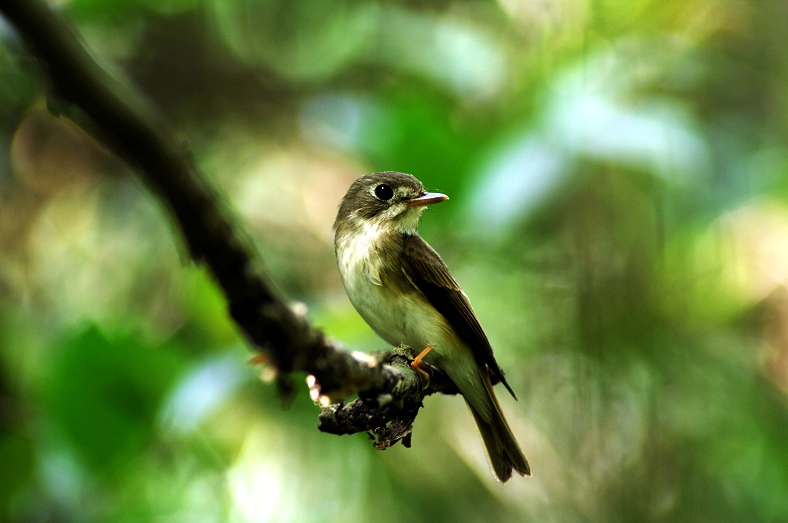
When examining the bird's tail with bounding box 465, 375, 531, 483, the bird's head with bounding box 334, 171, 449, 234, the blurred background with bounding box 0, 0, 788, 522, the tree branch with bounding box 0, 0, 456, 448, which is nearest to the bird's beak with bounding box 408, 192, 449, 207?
the bird's head with bounding box 334, 171, 449, 234

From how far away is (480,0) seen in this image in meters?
5.77

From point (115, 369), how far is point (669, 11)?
12.0ft

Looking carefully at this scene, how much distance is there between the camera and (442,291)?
304cm

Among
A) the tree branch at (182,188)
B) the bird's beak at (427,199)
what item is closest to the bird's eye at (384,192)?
the bird's beak at (427,199)

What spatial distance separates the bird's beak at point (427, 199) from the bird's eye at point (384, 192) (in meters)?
0.13

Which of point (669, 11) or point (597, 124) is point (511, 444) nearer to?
point (597, 124)

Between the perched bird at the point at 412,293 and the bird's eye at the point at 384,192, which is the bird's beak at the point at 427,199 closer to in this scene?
the perched bird at the point at 412,293

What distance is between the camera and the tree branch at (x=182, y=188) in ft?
2.80

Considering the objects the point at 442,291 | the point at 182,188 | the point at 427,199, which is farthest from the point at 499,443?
the point at 182,188

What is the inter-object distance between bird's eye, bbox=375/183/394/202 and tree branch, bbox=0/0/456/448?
5.78ft

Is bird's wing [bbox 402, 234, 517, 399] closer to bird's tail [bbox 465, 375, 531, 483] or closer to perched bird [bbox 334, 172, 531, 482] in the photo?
perched bird [bbox 334, 172, 531, 482]

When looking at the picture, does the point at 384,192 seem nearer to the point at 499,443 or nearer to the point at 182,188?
the point at 499,443

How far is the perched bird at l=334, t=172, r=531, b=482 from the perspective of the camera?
3008 millimetres

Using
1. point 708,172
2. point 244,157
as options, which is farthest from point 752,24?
point 244,157
